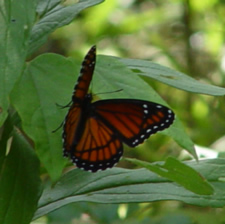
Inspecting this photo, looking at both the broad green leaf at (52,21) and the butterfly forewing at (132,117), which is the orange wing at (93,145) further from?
the broad green leaf at (52,21)

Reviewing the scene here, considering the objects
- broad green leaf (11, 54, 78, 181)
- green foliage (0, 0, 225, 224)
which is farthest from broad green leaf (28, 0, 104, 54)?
broad green leaf (11, 54, 78, 181)

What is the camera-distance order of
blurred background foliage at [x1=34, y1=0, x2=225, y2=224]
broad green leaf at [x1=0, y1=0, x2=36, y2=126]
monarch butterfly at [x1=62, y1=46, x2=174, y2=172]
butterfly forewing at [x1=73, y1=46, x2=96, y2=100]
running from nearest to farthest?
broad green leaf at [x1=0, y1=0, x2=36, y2=126]
butterfly forewing at [x1=73, y1=46, x2=96, y2=100]
monarch butterfly at [x1=62, y1=46, x2=174, y2=172]
blurred background foliage at [x1=34, y1=0, x2=225, y2=224]

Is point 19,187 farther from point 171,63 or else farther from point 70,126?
point 171,63

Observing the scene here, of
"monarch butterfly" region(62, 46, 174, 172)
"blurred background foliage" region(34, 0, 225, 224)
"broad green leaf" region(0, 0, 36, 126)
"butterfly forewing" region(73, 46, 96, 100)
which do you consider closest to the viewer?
"broad green leaf" region(0, 0, 36, 126)

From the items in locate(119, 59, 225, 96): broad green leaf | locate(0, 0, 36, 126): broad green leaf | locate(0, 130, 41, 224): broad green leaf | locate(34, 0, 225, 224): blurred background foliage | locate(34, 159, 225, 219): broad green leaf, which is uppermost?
locate(0, 0, 36, 126): broad green leaf

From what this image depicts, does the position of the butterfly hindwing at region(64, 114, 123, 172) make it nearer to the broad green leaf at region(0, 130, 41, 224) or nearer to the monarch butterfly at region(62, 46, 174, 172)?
the monarch butterfly at region(62, 46, 174, 172)

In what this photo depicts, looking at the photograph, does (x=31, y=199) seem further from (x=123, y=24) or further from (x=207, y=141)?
(x=123, y=24)
